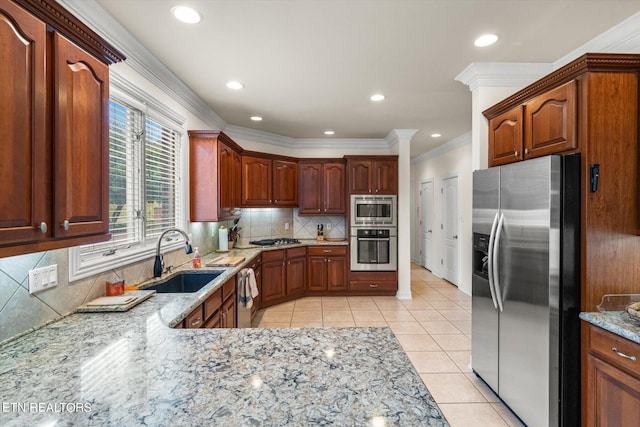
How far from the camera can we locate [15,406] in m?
0.86

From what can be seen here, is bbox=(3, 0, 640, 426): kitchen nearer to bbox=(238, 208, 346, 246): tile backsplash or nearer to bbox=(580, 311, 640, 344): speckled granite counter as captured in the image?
bbox=(238, 208, 346, 246): tile backsplash

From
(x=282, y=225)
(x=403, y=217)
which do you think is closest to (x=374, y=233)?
(x=403, y=217)

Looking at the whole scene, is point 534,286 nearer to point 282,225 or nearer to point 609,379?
point 609,379

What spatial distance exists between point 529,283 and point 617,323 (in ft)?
1.39

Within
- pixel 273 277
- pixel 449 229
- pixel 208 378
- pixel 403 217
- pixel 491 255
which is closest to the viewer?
pixel 208 378

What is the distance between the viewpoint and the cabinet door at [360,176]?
498cm

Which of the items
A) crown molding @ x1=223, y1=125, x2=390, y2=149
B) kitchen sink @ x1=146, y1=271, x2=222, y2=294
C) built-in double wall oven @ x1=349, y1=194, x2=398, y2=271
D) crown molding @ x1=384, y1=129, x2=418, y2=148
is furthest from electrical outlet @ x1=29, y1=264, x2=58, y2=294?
crown molding @ x1=384, y1=129, x2=418, y2=148

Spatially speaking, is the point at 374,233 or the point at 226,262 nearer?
the point at 226,262

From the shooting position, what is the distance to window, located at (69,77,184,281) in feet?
6.58

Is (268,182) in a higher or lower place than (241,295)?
higher

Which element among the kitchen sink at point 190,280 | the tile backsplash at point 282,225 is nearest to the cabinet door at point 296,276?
the tile backsplash at point 282,225

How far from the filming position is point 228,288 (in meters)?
2.70

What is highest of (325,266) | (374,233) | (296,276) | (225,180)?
(225,180)

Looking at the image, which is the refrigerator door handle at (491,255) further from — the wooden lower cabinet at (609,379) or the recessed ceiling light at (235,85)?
the recessed ceiling light at (235,85)
